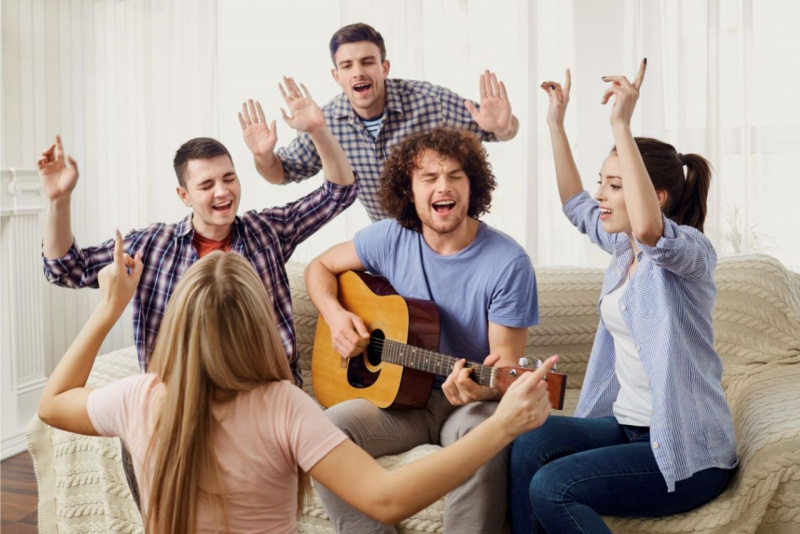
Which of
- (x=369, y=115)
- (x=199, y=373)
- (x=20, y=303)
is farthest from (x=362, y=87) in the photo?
(x=20, y=303)

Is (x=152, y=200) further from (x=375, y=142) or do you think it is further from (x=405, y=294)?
(x=405, y=294)

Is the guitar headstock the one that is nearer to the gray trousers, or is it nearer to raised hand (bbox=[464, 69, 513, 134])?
the gray trousers

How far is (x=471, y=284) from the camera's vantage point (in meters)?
2.12

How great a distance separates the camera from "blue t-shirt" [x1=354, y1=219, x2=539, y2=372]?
2062 millimetres

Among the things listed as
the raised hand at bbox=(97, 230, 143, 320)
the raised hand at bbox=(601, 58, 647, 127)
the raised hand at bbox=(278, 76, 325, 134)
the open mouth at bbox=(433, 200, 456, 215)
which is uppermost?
the raised hand at bbox=(278, 76, 325, 134)

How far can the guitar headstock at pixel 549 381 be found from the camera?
63.1 inches

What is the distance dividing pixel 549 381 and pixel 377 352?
707 mm

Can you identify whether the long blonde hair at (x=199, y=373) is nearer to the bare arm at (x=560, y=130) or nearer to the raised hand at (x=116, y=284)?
the raised hand at (x=116, y=284)

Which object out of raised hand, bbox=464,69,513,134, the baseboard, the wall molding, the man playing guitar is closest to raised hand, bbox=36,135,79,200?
the man playing guitar

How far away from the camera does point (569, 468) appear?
1705 millimetres

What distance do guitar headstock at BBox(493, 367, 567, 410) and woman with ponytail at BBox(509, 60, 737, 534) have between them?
0.59 feet

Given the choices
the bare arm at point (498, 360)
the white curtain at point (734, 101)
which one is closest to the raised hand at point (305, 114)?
the bare arm at point (498, 360)

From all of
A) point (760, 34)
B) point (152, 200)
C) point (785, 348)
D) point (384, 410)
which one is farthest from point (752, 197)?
point (152, 200)

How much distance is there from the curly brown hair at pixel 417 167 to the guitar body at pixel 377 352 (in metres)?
0.22
